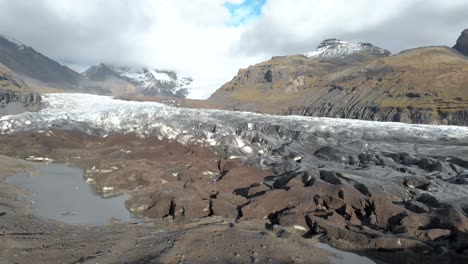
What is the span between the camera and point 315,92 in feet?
379

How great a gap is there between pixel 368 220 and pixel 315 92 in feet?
339

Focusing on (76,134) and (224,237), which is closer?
(224,237)

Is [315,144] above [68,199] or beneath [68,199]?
above

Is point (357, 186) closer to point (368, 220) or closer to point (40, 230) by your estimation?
point (368, 220)

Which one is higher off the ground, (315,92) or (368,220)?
(315,92)

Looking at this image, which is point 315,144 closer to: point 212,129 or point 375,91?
point 212,129

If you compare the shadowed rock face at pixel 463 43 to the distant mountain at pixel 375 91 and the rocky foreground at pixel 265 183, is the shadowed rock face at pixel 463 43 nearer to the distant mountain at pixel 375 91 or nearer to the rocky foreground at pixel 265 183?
the distant mountain at pixel 375 91

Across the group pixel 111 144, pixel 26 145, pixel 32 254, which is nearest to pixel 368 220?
pixel 32 254

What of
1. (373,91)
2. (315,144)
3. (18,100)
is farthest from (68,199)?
(373,91)

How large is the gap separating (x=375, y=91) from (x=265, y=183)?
82.8m

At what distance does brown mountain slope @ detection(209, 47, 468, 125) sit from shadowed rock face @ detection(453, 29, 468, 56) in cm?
3559

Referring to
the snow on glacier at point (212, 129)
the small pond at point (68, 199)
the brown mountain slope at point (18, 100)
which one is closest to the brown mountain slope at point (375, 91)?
the snow on glacier at point (212, 129)

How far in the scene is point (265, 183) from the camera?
20047 millimetres

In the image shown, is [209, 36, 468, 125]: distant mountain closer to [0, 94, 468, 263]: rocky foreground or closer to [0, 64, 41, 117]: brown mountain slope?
[0, 94, 468, 263]: rocky foreground
